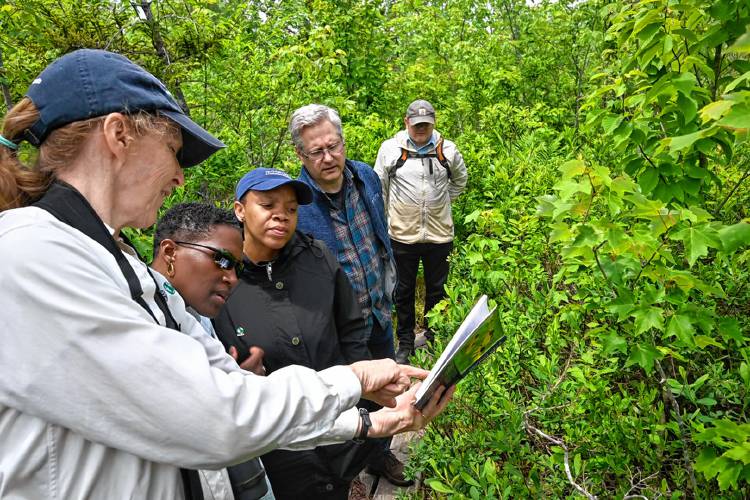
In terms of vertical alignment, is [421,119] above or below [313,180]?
above

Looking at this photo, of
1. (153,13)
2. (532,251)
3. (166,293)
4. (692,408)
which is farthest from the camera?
(153,13)

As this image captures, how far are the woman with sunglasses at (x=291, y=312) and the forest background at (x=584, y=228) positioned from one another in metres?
0.47

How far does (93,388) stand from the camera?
1001 millimetres

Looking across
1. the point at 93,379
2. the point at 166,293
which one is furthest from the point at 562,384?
the point at 93,379

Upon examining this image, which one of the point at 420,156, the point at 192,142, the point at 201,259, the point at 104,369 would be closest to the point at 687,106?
the point at 192,142

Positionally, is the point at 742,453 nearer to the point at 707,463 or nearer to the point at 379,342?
the point at 707,463

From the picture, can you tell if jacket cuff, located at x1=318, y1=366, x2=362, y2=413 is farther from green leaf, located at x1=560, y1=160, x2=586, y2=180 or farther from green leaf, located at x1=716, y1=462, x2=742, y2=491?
green leaf, located at x1=716, y1=462, x2=742, y2=491

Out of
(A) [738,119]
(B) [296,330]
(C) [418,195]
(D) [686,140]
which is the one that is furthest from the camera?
(C) [418,195]

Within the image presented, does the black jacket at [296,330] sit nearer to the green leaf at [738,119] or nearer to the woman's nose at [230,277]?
the woman's nose at [230,277]

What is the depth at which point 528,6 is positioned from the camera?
10266 mm

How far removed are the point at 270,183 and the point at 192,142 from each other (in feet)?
3.60

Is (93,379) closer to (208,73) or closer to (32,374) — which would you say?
(32,374)

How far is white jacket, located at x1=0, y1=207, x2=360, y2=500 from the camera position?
3.21ft

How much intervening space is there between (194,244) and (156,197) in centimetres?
75
